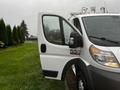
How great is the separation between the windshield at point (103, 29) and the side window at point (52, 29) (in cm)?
61

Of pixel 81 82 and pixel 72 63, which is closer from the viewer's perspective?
pixel 81 82

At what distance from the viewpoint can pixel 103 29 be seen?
643cm

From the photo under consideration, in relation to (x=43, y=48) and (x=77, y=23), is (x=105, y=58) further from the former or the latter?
(x=43, y=48)

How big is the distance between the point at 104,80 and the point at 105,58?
1.34 feet

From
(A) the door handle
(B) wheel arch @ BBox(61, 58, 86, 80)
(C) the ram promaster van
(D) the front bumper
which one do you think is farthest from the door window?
(D) the front bumper

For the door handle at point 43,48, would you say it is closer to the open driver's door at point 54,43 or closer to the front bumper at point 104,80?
the open driver's door at point 54,43

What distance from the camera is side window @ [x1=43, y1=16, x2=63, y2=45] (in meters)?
6.93

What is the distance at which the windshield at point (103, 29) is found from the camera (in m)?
5.93

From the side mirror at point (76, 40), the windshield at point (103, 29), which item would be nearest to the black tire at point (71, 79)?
the side mirror at point (76, 40)

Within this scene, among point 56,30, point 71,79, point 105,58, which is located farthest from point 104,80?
point 56,30

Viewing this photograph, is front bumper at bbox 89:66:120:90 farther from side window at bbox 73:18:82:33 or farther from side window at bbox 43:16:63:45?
side window at bbox 43:16:63:45

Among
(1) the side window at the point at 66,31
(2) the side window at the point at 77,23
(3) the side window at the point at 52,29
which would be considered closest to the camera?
(2) the side window at the point at 77,23

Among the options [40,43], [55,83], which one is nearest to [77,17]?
[40,43]

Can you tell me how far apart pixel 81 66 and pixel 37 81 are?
12.3 feet
